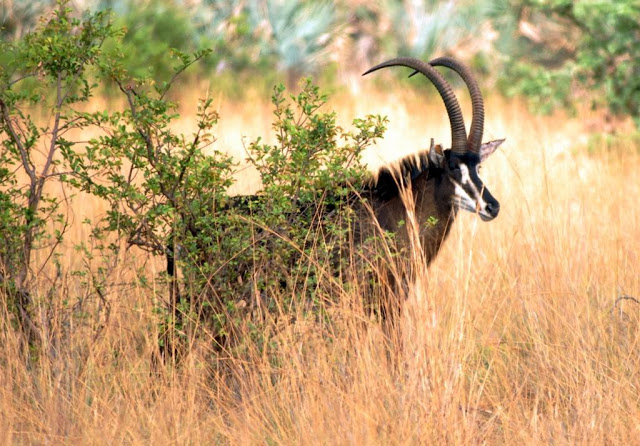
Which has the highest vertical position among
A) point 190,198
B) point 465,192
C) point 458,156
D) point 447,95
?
point 447,95

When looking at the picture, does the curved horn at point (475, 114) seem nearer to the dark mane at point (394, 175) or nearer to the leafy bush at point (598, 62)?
the dark mane at point (394, 175)

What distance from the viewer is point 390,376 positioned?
3699 mm

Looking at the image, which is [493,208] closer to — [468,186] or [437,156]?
[468,186]

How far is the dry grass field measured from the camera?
3445 millimetres

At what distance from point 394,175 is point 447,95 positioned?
0.52 m

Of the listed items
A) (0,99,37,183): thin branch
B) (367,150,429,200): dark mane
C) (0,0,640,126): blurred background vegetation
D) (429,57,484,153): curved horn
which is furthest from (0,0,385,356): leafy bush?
(0,0,640,126): blurred background vegetation

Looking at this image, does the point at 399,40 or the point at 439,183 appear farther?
the point at 399,40

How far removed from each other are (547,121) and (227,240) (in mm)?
8281

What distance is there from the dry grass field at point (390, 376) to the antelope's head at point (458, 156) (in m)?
0.44

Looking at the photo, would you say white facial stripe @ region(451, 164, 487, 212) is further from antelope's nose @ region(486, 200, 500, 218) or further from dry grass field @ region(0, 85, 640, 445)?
dry grass field @ region(0, 85, 640, 445)

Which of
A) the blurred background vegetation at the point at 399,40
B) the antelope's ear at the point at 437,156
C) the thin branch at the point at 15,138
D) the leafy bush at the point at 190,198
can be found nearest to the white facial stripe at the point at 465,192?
the antelope's ear at the point at 437,156

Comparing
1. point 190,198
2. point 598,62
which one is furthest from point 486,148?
point 598,62

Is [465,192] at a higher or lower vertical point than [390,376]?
higher

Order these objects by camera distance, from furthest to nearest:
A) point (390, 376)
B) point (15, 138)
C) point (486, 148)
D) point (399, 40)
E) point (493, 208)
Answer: point (399, 40) → point (486, 148) → point (493, 208) → point (15, 138) → point (390, 376)
